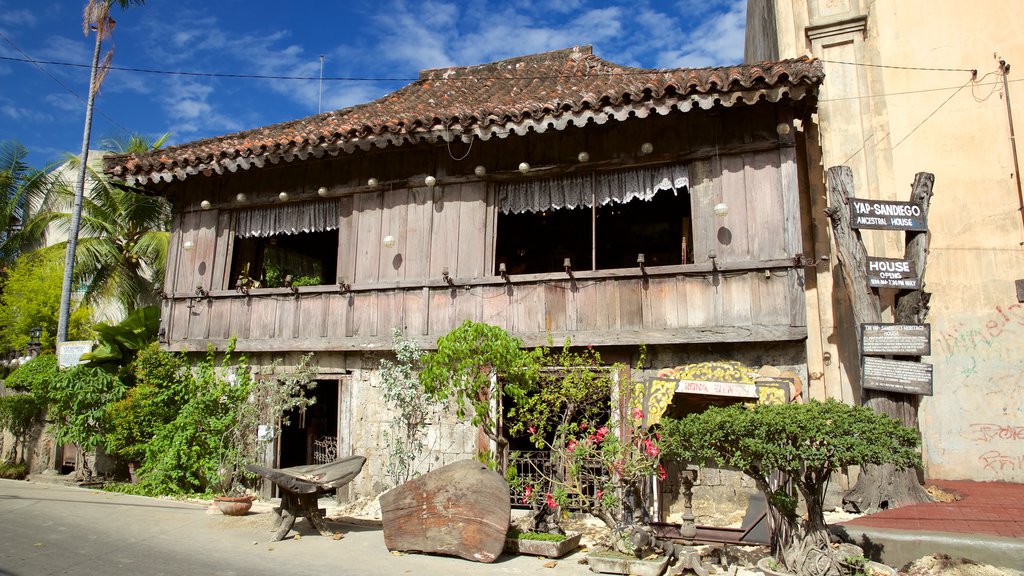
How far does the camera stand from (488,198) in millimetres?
9609

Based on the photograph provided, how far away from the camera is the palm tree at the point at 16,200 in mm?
20703

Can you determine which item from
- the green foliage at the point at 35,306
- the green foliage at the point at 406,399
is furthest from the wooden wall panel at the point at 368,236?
the green foliage at the point at 35,306

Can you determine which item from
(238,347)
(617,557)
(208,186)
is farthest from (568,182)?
(208,186)

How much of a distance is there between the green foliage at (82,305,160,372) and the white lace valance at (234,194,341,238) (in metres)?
2.40

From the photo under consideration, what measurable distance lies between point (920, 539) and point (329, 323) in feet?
26.1

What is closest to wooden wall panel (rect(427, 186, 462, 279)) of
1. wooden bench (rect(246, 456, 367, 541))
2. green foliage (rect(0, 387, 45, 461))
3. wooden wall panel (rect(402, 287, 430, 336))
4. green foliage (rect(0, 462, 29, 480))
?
wooden wall panel (rect(402, 287, 430, 336))

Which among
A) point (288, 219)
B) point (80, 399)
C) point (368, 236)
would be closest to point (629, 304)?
→ point (368, 236)

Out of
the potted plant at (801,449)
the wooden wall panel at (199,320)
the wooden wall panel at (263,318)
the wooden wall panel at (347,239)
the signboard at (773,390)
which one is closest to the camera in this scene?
the potted plant at (801,449)

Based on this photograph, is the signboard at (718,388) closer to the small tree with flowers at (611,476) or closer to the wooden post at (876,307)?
the small tree with flowers at (611,476)

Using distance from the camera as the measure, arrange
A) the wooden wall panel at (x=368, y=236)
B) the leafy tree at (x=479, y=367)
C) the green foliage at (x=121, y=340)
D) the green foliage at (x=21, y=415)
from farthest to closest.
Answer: the green foliage at (x=21, y=415), the green foliage at (x=121, y=340), the wooden wall panel at (x=368, y=236), the leafy tree at (x=479, y=367)

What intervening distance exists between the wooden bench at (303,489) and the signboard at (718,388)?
4.16 m

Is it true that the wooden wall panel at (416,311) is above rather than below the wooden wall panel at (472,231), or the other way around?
below

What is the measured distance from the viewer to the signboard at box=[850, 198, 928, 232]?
7.63m

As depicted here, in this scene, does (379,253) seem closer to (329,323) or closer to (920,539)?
(329,323)
